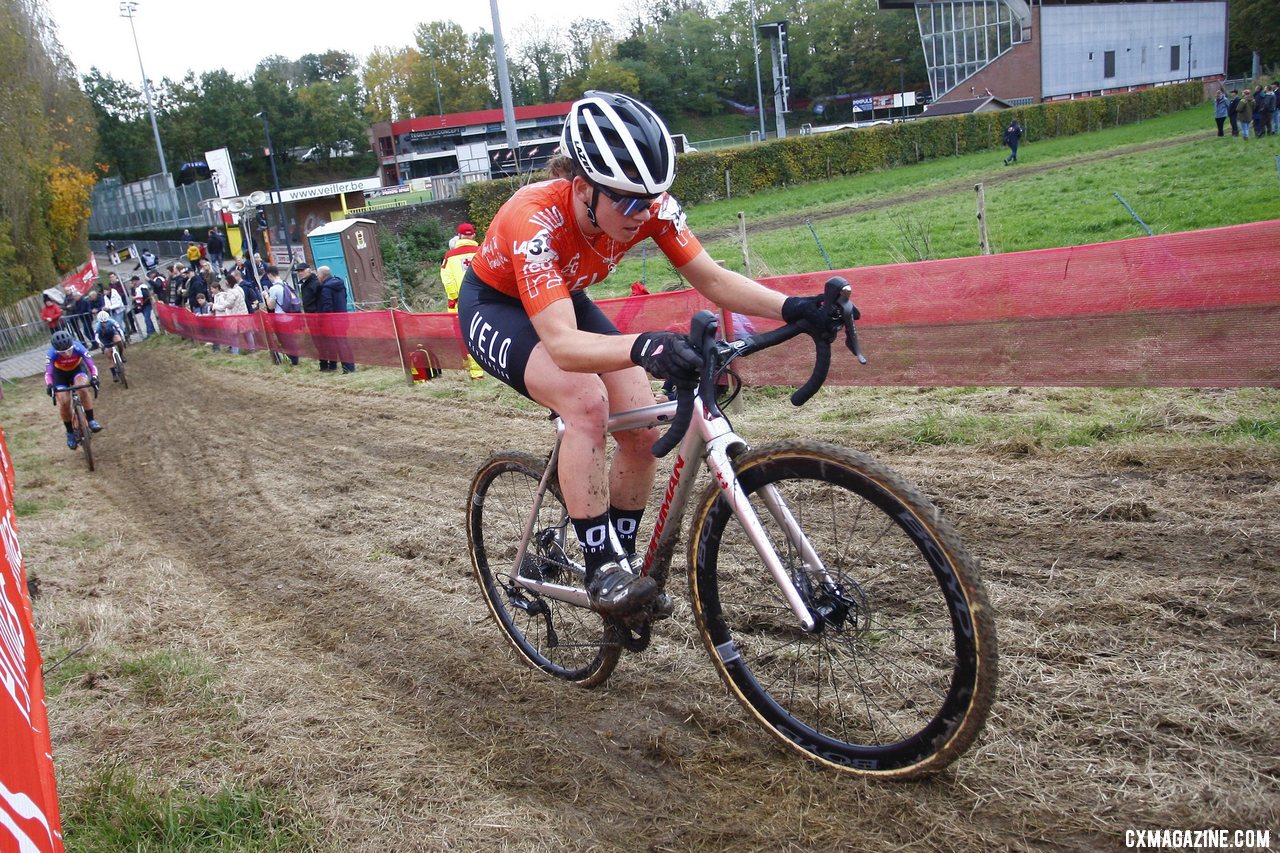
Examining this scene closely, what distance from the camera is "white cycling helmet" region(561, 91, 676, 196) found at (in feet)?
9.80

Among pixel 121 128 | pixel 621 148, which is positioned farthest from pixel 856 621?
pixel 121 128

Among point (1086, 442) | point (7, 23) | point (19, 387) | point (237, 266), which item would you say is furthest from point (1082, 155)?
point (7, 23)

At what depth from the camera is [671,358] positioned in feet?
8.78

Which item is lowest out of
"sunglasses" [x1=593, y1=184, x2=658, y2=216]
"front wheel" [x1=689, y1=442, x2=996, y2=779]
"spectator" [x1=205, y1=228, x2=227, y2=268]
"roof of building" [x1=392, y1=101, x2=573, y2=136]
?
"front wheel" [x1=689, y1=442, x2=996, y2=779]

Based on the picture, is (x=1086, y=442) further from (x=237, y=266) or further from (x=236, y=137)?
(x=236, y=137)

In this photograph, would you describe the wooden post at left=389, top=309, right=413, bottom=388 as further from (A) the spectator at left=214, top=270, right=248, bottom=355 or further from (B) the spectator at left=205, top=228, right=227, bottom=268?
(B) the spectator at left=205, top=228, right=227, bottom=268

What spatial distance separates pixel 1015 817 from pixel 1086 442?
12.6 ft

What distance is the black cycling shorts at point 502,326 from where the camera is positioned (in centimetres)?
353

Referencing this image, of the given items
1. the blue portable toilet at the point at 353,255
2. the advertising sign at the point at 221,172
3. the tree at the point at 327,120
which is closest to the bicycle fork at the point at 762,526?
the blue portable toilet at the point at 353,255

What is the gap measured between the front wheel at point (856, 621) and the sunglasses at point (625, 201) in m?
0.95

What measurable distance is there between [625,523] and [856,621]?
3.80ft

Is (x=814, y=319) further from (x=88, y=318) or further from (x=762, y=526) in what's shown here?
(x=88, y=318)

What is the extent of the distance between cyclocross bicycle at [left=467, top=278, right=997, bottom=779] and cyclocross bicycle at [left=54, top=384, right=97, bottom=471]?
31.1 feet

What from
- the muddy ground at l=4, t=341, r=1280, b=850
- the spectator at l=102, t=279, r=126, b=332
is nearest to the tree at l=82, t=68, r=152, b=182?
the spectator at l=102, t=279, r=126, b=332
